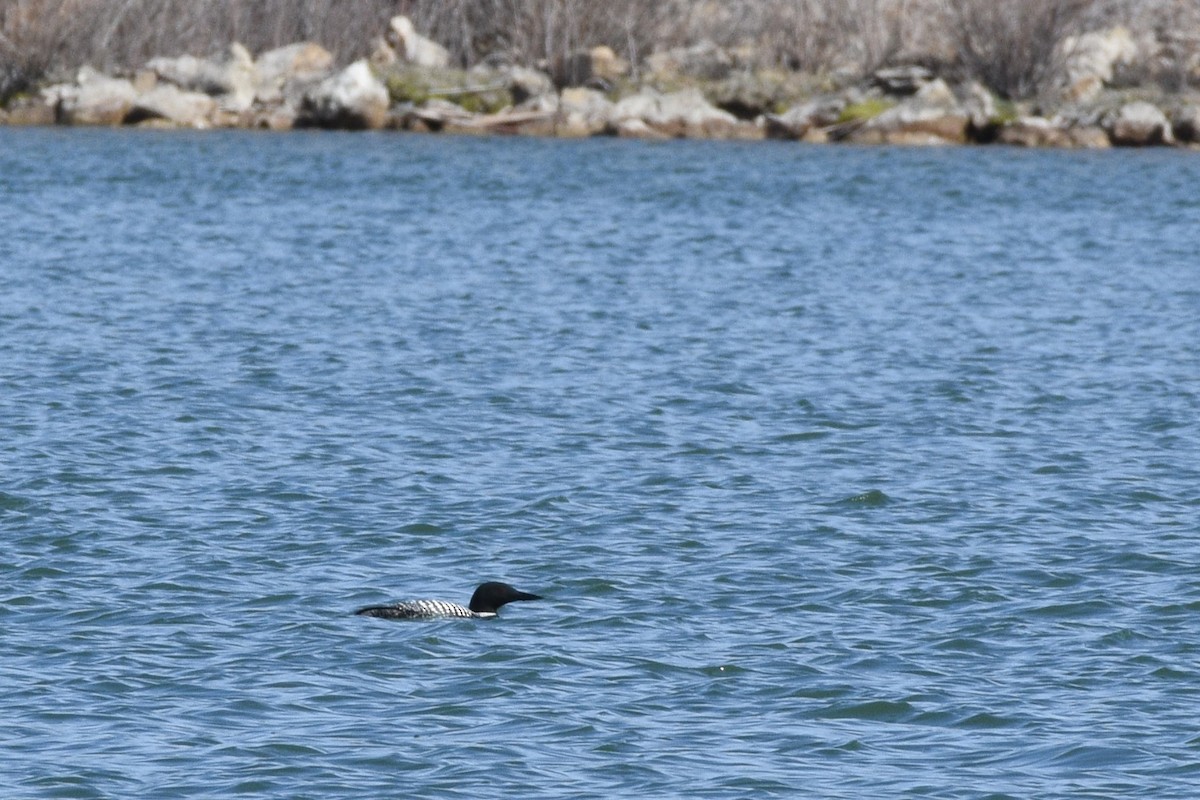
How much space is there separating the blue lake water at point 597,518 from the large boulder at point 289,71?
2777cm

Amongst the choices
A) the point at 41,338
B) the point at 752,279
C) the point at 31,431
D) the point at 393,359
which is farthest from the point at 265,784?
the point at 752,279

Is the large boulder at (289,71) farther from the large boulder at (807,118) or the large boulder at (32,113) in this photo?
the large boulder at (807,118)

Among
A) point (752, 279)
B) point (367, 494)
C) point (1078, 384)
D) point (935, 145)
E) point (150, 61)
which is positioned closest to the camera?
point (367, 494)

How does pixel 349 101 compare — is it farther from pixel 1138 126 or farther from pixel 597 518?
pixel 597 518

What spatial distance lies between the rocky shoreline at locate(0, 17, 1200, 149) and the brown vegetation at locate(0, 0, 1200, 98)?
0.91 m

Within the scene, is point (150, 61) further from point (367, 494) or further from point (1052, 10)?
point (367, 494)

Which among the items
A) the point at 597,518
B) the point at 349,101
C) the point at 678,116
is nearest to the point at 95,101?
the point at 349,101

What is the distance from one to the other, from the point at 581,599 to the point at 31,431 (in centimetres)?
724

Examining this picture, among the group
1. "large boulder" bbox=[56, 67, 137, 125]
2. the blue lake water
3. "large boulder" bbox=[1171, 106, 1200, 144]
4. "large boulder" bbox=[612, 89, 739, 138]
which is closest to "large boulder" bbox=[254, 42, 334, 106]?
"large boulder" bbox=[56, 67, 137, 125]

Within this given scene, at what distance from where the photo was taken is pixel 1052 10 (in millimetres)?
60719

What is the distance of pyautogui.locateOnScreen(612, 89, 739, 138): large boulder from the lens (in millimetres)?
61062

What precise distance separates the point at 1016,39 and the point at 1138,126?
4606 millimetres

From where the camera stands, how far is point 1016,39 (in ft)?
200

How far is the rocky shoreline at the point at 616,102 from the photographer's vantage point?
59781mm
